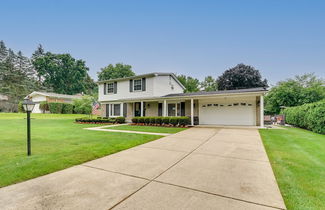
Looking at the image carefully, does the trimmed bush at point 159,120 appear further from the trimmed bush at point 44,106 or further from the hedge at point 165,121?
the trimmed bush at point 44,106

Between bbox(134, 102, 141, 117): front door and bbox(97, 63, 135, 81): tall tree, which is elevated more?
bbox(97, 63, 135, 81): tall tree

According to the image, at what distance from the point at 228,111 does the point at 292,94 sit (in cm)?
1660

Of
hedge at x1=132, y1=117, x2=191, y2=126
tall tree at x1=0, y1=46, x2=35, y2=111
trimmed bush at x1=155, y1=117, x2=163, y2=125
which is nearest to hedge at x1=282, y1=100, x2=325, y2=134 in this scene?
hedge at x1=132, y1=117, x2=191, y2=126

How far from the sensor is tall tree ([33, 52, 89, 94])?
39.4 m

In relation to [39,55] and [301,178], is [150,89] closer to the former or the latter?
[301,178]

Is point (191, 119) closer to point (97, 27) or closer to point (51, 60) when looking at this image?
point (97, 27)

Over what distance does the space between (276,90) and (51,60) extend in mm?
50759

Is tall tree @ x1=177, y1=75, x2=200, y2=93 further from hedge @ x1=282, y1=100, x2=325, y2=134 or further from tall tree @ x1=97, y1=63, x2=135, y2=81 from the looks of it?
hedge @ x1=282, y1=100, x2=325, y2=134

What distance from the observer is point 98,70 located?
38.8 m

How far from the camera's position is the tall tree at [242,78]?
25672 millimetres

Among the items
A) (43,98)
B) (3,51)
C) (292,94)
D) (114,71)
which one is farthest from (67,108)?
(3,51)

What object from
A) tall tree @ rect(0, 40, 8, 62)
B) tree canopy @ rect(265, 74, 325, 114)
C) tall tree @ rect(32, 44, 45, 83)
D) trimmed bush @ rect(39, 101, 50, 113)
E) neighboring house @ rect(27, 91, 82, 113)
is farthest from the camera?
tall tree @ rect(0, 40, 8, 62)

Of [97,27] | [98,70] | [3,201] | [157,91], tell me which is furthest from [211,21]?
[98,70]

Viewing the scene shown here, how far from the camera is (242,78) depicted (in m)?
25.9
